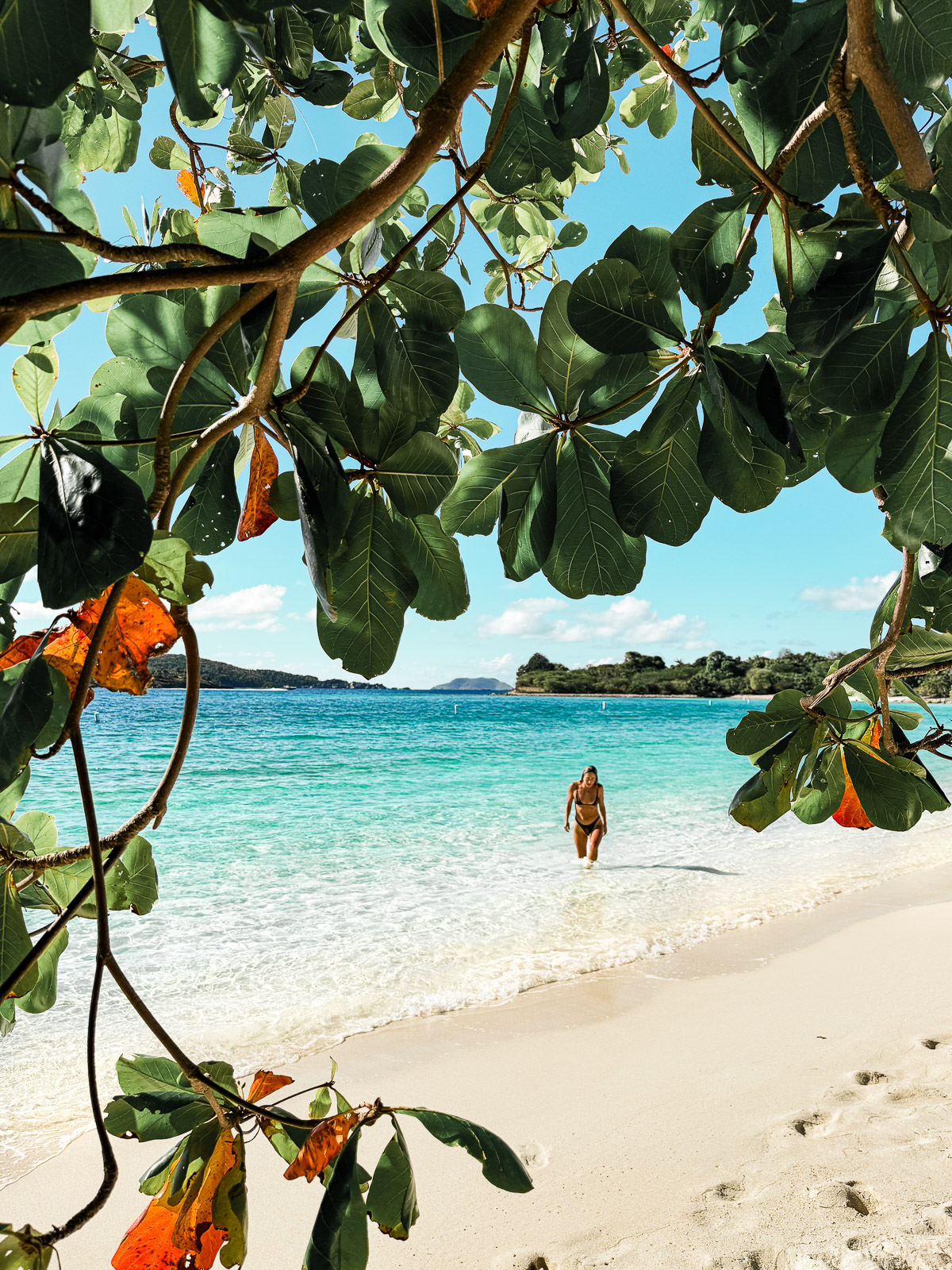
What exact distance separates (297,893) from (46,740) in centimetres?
755

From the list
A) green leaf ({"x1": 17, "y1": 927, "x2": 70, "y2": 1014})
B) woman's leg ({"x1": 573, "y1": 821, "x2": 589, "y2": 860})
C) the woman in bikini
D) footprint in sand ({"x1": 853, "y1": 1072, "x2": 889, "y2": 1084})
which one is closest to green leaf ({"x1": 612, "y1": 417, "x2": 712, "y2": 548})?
green leaf ({"x1": 17, "y1": 927, "x2": 70, "y2": 1014})

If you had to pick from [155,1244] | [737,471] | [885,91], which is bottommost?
[155,1244]

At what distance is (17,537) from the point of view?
499mm

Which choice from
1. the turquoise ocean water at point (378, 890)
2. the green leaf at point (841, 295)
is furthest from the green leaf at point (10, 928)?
the turquoise ocean water at point (378, 890)

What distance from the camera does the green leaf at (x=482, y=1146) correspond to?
23.5 inches

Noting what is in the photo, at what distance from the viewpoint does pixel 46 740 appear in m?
0.51

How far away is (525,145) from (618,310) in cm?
35

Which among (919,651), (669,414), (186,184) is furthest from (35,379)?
A: (186,184)

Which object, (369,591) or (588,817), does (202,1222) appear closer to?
(369,591)

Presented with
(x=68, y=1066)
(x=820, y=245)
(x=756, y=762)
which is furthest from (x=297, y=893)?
(x=820, y=245)

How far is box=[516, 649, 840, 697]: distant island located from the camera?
3444 cm

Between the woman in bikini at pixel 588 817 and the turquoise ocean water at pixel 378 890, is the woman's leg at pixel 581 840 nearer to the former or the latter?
the woman in bikini at pixel 588 817

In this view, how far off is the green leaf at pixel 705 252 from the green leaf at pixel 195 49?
0.37 meters

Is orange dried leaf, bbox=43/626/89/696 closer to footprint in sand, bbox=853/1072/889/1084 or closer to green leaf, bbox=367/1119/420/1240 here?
green leaf, bbox=367/1119/420/1240
